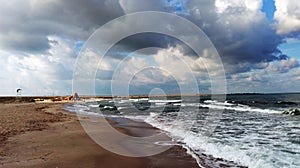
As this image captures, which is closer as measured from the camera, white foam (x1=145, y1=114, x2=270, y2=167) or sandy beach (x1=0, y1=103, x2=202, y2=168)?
sandy beach (x1=0, y1=103, x2=202, y2=168)

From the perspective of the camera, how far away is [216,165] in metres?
6.66

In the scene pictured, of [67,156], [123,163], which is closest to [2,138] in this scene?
[67,156]

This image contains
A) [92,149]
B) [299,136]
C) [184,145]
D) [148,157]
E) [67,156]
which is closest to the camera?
[67,156]

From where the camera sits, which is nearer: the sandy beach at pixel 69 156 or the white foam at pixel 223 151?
the sandy beach at pixel 69 156

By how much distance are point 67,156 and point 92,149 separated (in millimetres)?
1257

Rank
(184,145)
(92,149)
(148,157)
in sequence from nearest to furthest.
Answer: (148,157) → (92,149) → (184,145)

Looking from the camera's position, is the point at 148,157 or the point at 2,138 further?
the point at 2,138

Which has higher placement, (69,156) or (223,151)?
(69,156)

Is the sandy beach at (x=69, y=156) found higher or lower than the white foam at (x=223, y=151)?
higher

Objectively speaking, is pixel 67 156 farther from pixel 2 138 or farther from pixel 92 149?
pixel 2 138

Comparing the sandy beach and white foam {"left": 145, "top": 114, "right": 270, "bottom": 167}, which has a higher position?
the sandy beach

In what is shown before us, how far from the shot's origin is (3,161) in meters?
6.04

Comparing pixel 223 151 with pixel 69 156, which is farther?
pixel 223 151

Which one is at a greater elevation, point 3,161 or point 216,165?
point 3,161
